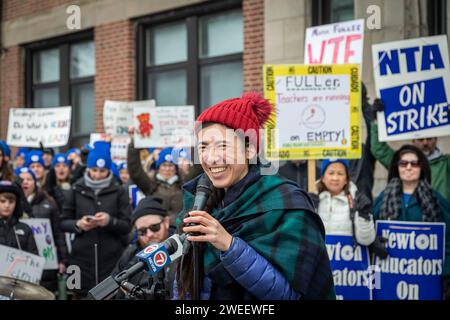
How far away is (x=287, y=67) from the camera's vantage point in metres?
5.63

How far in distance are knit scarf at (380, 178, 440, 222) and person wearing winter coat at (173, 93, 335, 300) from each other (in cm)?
302

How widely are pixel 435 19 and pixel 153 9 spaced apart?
5.20 meters

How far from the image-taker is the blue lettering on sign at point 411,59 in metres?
5.75

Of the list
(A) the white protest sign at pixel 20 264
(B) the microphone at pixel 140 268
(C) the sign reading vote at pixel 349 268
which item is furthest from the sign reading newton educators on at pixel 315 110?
(B) the microphone at pixel 140 268

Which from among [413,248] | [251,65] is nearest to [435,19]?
[251,65]

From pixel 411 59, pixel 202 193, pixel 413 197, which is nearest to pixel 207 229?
pixel 202 193

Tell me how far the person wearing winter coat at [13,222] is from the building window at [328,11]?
16.8 ft

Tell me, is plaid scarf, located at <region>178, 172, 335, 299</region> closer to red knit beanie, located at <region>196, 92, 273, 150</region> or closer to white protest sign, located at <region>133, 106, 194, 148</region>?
red knit beanie, located at <region>196, 92, 273, 150</region>

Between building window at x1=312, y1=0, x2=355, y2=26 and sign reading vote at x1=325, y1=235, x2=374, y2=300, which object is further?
building window at x1=312, y1=0, x2=355, y2=26

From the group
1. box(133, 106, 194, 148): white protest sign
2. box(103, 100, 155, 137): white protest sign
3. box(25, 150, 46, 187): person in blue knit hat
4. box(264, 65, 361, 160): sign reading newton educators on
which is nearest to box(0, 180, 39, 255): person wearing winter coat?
box(25, 150, 46, 187): person in blue knit hat

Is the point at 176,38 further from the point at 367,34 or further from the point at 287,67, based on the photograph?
the point at 287,67

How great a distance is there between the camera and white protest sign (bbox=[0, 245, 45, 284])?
186 inches

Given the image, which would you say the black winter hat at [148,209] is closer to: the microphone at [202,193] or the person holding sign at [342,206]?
the person holding sign at [342,206]

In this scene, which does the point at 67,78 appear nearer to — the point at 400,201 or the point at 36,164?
the point at 36,164
